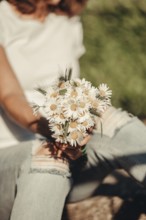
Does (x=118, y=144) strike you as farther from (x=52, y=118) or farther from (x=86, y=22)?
(x=86, y=22)

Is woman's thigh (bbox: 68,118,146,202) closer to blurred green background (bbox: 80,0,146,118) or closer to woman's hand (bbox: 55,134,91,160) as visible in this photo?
woman's hand (bbox: 55,134,91,160)

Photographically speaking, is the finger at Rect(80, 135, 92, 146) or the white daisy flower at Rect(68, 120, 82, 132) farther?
the finger at Rect(80, 135, 92, 146)

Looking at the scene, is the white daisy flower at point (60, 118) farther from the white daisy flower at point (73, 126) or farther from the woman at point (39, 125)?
the woman at point (39, 125)

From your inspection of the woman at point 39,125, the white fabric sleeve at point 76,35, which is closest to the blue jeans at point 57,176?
the woman at point 39,125

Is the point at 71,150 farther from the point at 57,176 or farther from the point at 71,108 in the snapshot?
the point at 71,108

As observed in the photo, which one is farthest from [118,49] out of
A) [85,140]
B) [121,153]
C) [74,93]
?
[74,93]

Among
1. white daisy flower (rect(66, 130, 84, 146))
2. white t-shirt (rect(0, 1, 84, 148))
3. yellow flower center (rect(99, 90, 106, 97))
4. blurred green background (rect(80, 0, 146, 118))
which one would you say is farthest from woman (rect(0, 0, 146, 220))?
blurred green background (rect(80, 0, 146, 118))

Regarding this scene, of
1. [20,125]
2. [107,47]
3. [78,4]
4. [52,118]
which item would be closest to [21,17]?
[78,4]
